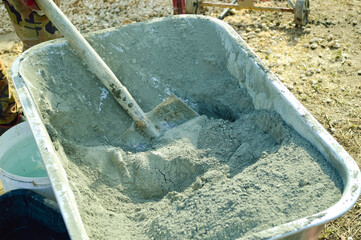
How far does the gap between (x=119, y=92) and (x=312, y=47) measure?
240 cm

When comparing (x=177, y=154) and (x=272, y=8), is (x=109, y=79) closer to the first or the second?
(x=177, y=154)

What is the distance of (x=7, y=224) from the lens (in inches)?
77.2

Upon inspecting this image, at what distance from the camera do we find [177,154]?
2037 millimetres

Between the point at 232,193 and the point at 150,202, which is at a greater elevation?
the point at 232,193

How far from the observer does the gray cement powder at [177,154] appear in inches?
59.0

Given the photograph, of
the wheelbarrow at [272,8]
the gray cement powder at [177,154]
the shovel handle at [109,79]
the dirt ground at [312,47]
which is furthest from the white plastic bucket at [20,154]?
the wheelbarrow at [272,8]

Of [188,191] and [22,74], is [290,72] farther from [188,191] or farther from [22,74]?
[22,74]

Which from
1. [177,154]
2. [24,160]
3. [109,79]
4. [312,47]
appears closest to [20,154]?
[24,160]

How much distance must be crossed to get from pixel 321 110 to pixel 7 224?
8.16ft

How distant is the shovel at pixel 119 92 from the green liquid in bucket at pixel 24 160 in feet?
2.15

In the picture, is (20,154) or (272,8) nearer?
(20,154)

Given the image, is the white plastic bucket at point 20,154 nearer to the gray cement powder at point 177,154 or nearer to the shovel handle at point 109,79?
the gray cement powder at point 177,154

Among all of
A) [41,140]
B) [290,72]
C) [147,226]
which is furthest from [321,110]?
[41,140]

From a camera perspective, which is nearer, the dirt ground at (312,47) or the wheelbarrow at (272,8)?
the dirt ground at (312,47)
